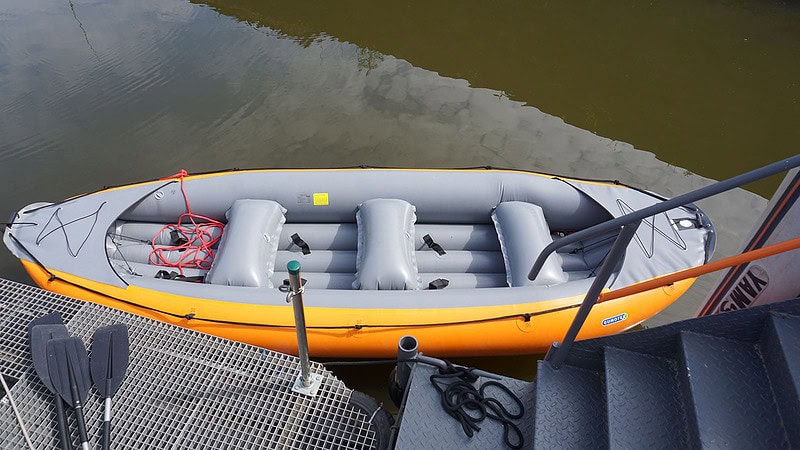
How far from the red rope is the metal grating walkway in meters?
0.96

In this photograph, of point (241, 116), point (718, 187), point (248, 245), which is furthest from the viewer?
point (241, 116)

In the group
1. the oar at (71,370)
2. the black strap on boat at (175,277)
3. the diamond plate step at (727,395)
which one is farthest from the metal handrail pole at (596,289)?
the black strap on boat at (175,277)

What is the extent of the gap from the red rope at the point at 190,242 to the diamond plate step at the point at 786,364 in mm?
3177

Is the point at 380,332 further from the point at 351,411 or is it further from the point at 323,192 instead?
the point at 323,192

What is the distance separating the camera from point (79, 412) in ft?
7.14

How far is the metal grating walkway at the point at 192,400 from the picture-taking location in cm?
215

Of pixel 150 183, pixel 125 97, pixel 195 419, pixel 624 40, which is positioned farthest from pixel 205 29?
pixel 195 419

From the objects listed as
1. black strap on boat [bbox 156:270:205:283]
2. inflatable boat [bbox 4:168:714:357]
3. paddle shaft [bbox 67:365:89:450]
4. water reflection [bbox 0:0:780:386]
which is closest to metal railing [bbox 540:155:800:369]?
inflatable boat [bbox 4:168:714:357]

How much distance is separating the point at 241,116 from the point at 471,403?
4.56m

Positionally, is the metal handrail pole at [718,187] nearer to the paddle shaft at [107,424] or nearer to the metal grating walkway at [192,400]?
the metal grating walkway at [192,400]

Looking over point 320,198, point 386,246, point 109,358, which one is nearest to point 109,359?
point 109,358

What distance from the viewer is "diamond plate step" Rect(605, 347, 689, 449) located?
6.23 ft

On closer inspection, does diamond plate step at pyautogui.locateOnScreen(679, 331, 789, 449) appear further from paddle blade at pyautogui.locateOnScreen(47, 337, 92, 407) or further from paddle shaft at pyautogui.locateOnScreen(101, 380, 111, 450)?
paddle blade at pyautogui.locateOnScreen(47, 337, 92, 407)

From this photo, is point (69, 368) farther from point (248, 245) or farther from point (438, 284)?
point (438, 284)
